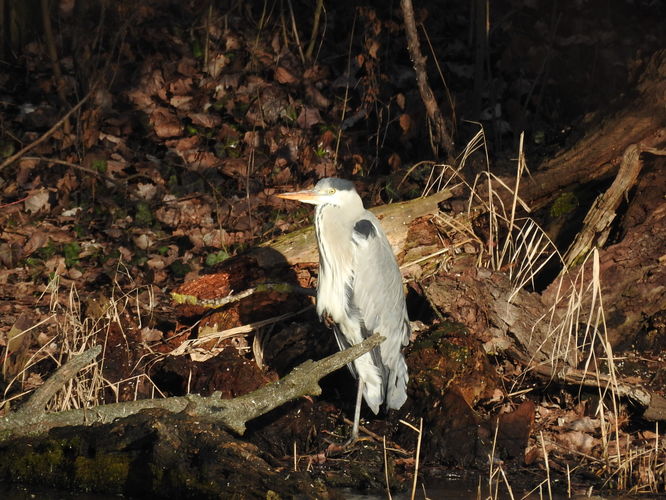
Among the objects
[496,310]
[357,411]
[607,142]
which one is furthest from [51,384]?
[607,142]

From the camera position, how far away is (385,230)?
20.3 ft

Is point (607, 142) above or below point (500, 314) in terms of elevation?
above

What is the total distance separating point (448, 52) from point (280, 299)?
14.7 feet

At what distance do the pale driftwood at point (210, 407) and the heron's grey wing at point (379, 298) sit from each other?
675 mm

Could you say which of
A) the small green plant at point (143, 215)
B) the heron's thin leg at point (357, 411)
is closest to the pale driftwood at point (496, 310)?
the heron's thin leg at point (357, 411)

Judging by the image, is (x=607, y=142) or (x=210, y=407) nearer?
(x=210, y=407)

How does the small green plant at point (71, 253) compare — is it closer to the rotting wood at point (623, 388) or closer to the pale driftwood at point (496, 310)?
the pale driftwood at point (496, 310)

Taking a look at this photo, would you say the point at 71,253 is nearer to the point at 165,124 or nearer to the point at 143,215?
the point at 143,215

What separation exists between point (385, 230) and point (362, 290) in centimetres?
91

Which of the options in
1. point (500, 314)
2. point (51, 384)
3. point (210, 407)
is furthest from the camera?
point (500, 314)

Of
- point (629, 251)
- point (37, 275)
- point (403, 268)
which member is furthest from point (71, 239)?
point (629, 251)

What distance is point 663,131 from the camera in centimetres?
629

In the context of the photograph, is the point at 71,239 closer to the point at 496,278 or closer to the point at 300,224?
the point at 300,224

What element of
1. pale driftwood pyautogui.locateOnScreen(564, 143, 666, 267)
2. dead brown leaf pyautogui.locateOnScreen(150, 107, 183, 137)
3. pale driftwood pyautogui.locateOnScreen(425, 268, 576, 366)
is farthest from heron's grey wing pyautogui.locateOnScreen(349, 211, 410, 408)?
dead brown leaf pyautogui.locateOnScreen(150, 107, 183, 137)
